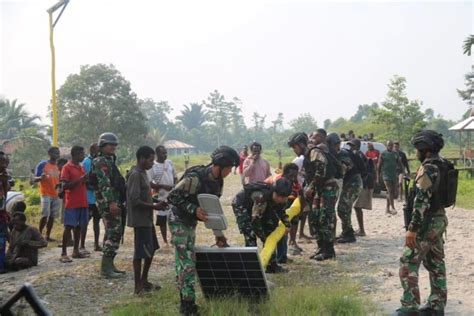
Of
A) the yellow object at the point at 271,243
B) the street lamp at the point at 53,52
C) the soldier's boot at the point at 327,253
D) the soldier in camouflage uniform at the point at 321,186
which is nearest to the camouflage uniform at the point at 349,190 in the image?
the soldier in camouflage uniform at the point at 321,186

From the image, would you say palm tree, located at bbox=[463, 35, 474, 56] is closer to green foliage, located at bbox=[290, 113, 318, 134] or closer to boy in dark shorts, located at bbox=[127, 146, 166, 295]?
boy in dark shorts, located at bbox=[127, 146, 166, 295]

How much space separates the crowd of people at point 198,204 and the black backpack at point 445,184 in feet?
0.25

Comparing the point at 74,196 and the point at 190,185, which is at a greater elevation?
the point at 190,185

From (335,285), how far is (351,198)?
3150 millimetres

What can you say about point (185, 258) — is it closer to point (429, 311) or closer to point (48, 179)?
point (429, 311)

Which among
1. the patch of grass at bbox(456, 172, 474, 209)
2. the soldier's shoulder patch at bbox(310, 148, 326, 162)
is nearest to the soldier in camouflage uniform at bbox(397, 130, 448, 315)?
the soldier's shoulder patch at bbox(310, 148, 326, 162)

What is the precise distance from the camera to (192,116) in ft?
324

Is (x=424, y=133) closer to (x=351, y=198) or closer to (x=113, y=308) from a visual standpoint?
(x=113, y=308)

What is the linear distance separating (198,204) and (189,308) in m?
0.93

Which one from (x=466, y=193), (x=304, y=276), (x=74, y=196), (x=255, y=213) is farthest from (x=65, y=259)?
(x=466, y=193)

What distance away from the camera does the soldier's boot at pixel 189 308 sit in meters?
5.06

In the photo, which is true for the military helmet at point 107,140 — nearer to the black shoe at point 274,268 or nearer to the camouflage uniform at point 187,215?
the camouflage uniform at point 187,215

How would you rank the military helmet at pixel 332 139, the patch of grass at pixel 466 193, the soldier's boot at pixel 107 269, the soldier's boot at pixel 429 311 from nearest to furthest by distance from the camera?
the soldier's boot at pixel 429 311 < the soldier's boot at pixel 107 269 < the military helmet at pixel 332 139 < the patch of grass at pixel 466 193

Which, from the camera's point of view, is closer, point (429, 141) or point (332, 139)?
point (429, 141)
